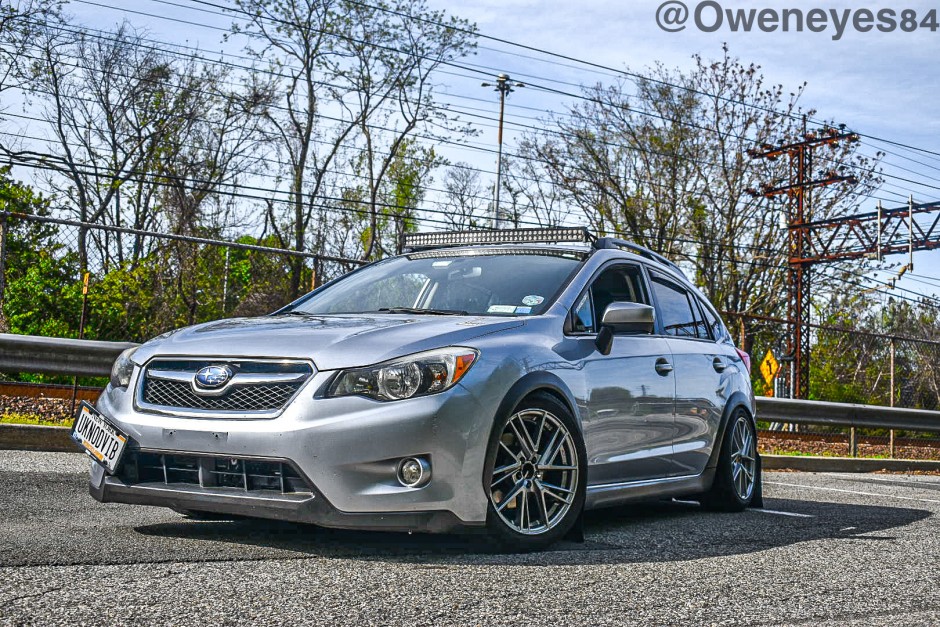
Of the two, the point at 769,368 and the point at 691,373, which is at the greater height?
the point at 691,373

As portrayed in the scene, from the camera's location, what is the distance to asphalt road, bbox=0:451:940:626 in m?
3.26

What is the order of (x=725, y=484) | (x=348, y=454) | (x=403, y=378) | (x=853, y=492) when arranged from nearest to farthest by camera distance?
(x=348, y=454)
(x=403, y=378)
(x=725, y=484)
(x=853, y=492)

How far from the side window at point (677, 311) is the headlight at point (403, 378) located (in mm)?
2489

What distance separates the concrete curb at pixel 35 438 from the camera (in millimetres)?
7934

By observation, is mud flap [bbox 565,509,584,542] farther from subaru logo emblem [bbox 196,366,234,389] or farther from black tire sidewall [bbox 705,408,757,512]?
black tire sidewall [bbox 705,408,757,512]

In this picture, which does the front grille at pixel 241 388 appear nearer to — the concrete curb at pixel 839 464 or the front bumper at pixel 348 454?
the front bumper at pixel 348 454

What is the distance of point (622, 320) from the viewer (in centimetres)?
529

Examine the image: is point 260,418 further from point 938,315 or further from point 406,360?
point 938,315

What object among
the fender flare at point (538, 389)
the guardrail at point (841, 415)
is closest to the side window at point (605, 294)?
the fender flare at point (538, 389)

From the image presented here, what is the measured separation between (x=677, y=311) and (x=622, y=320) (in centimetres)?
157

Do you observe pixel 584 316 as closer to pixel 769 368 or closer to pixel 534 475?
pixel 534 475

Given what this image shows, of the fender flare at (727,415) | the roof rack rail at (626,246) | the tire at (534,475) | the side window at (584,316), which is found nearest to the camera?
the tire at (534,475)

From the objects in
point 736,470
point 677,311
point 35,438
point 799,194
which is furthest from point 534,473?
point 799,194

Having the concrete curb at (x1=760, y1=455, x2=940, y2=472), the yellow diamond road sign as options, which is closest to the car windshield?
the concrete curb at (x1=760, y1=455, x2=940, y2=472)
